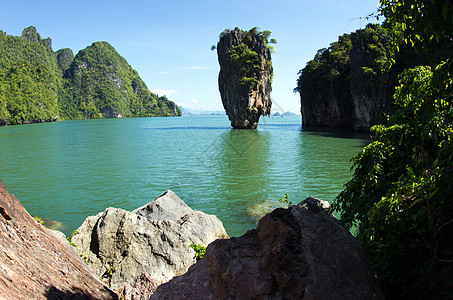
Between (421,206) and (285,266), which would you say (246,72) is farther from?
(285,266)

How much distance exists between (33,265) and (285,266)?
8.18 ft

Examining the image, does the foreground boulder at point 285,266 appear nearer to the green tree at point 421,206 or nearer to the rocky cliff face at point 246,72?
the green tree at point 421,206

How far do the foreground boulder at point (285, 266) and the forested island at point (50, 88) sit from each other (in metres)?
108

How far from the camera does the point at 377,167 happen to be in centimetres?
549

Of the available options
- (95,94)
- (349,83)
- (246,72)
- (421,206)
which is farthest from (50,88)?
(421,206)

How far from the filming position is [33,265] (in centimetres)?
318

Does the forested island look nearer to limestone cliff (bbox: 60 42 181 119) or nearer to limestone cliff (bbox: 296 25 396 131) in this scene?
limestone cliff (bbox: 60 42 181 119)

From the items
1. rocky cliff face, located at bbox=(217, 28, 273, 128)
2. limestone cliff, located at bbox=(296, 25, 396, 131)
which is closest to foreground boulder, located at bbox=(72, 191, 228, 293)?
limestone cliff, located at bbox=(296, 25, 396, 131)

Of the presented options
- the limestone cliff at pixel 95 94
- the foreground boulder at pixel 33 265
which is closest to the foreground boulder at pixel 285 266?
the foreground boulder at pixel 33 265

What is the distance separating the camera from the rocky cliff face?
182 ft

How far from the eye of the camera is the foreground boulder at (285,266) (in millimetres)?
2309

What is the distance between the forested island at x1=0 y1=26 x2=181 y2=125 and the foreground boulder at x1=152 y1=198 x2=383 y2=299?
10777 centimetres

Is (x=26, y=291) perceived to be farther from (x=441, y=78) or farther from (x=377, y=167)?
(x=377, y=167)

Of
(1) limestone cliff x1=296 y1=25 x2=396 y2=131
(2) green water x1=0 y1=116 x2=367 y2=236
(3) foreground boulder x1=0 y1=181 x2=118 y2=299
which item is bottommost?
(2) green water x1=0 y1=116 x2=367 y2=236
